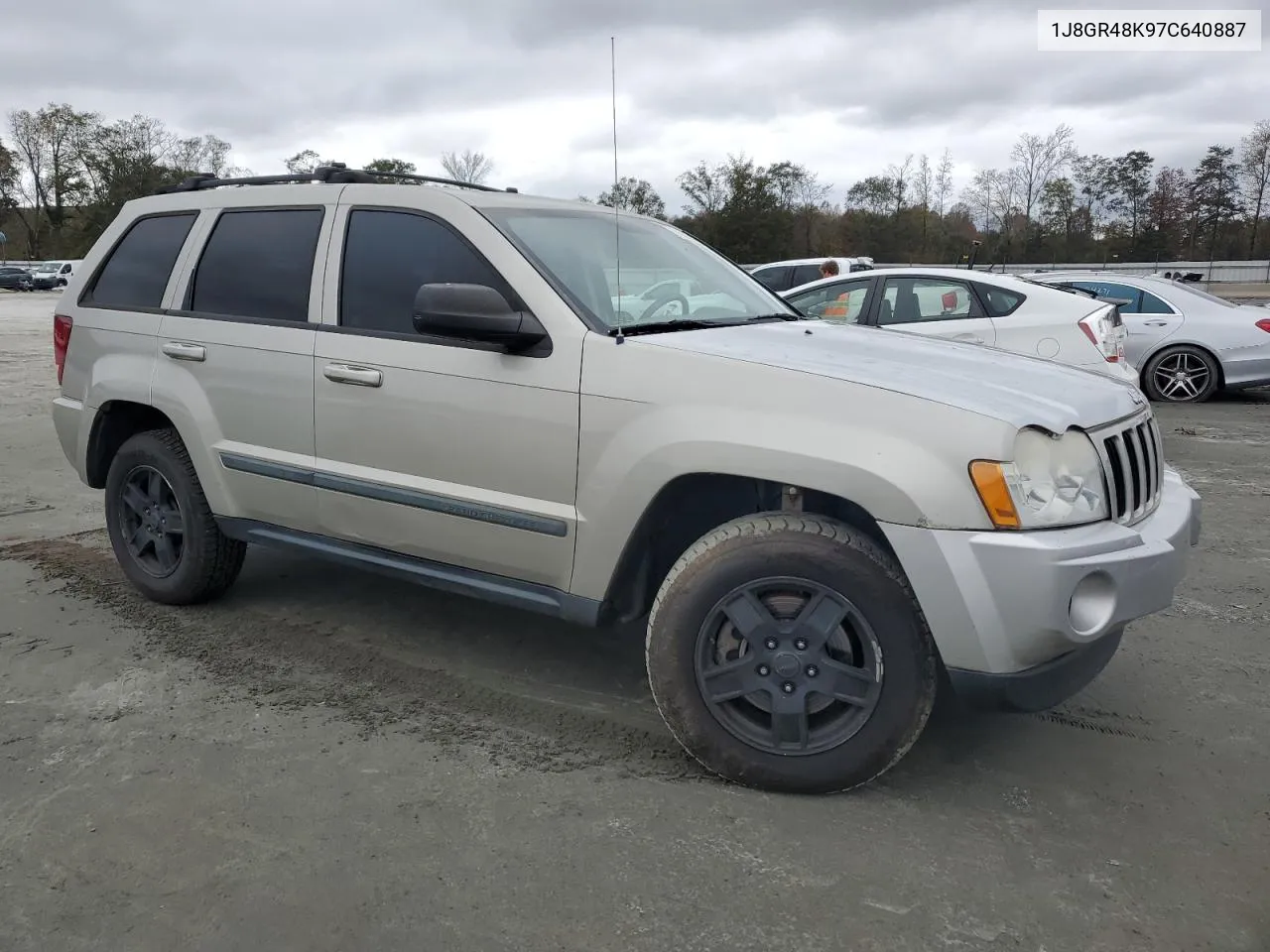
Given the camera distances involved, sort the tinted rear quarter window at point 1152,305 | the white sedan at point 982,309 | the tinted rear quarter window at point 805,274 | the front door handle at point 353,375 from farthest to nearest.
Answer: the tinted rear quarter window at point 805,274 → the tinted rear quarter window at point 1152,305 → the white sedan at point 982,309 → the front door handle at point 353,375

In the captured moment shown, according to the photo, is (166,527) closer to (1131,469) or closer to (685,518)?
(685,518)

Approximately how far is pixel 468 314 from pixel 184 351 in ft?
5.62

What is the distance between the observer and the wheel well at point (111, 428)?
4559mm

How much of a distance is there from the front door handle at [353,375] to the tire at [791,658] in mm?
1334

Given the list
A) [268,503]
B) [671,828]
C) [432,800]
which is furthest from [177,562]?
[671,828]

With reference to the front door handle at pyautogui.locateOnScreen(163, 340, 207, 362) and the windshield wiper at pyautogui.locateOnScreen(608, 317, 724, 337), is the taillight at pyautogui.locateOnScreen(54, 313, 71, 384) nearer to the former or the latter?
the front door handle at pyautogui.locateOnScreen(163, 340, 207, 362)

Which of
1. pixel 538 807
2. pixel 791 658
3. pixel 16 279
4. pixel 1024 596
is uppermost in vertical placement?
pixel 16 279

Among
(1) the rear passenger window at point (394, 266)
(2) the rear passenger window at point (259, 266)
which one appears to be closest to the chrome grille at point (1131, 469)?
(1) the rear passenger window at point (394, 266)

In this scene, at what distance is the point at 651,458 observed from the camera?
304cm

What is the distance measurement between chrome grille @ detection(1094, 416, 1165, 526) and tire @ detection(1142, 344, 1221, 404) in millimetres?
9142

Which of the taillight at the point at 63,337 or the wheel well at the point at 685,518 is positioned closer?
the wheel well at the point at 685,518

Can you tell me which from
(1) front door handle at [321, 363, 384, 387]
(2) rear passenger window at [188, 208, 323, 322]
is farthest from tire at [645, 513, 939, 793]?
(2) rear passenger window at [188, 208, 323, 322]

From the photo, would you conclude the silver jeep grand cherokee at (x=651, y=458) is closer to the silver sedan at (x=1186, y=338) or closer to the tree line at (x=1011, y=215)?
the silver sedan at (x=1186, y=338)

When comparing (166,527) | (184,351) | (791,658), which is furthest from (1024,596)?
(166,527)
